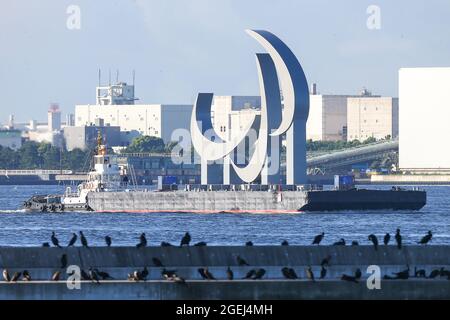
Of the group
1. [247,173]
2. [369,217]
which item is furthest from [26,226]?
[247,173]

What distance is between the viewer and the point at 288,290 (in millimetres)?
50188

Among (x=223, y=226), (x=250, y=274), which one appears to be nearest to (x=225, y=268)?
(x=250, y=274)

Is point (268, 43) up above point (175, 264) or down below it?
above

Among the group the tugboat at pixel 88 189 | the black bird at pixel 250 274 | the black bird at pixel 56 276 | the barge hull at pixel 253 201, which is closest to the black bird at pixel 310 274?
the black bird at pixel 250 274

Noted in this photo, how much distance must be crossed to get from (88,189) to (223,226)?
3089cm

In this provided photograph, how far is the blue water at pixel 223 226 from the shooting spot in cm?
8538

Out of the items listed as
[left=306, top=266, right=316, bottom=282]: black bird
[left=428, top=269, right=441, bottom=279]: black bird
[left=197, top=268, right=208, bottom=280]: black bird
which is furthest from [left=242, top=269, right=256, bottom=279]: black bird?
[left=428, top=269, right=441, bottom=279]: black bird

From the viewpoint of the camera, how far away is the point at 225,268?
53.2m

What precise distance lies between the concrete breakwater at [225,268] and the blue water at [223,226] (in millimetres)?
25439

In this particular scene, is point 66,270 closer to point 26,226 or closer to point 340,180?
point 26,226

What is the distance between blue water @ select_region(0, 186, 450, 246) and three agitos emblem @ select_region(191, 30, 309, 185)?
7.02m

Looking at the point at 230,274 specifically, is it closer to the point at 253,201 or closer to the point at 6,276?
the point at 6,276
